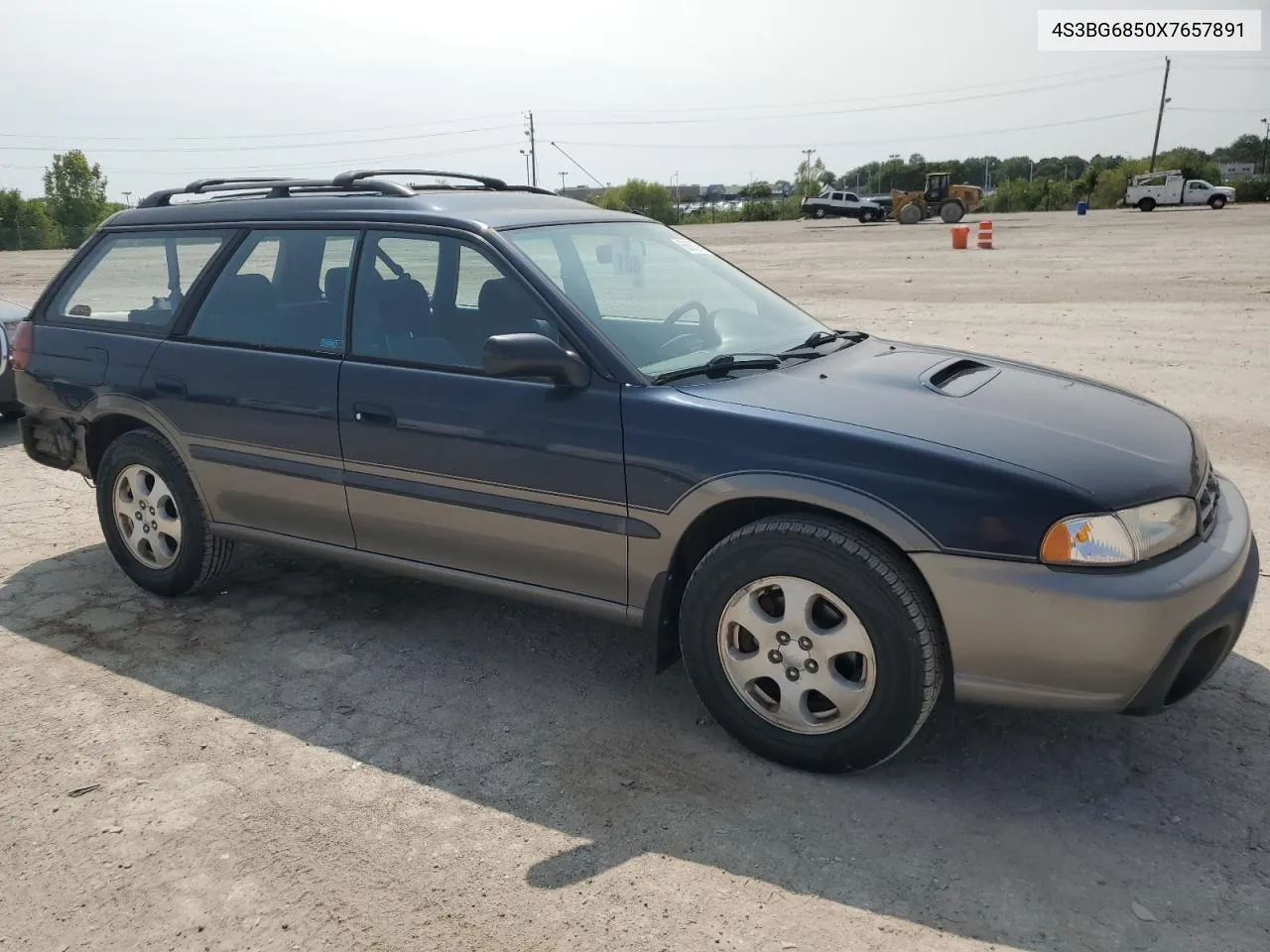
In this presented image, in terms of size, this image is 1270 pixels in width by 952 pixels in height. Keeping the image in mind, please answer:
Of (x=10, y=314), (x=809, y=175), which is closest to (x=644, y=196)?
(x=809, y=175)

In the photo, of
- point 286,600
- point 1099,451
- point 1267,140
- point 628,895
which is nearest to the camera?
point 628,895

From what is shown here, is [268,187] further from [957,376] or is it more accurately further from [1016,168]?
[1016,168]

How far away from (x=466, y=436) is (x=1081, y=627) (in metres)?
2.03

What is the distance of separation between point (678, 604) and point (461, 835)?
38.9 inches

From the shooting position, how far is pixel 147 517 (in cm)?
477

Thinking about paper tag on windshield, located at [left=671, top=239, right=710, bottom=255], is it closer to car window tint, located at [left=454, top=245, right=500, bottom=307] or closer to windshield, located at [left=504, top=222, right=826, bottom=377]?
windshield, located at [left=504, top=222, right=826, bottom=377]

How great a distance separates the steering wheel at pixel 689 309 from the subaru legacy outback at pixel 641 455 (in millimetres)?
16

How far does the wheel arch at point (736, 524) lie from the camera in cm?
296

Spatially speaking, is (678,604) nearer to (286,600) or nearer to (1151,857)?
(1151,857)

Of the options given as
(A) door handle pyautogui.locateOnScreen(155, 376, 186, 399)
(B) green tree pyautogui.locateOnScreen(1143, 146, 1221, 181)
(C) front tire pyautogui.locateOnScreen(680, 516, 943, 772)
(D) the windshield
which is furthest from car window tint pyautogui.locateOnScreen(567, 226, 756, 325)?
(B) green tree pyautogui.locateOnScreen(1143, 146, 1221, 181)

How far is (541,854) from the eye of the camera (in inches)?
113

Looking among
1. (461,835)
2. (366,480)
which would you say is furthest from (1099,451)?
(366,480)

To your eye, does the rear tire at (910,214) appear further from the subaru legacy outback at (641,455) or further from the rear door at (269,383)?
the rear door at (269,383)

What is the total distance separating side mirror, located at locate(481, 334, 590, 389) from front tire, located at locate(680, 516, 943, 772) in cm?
75
